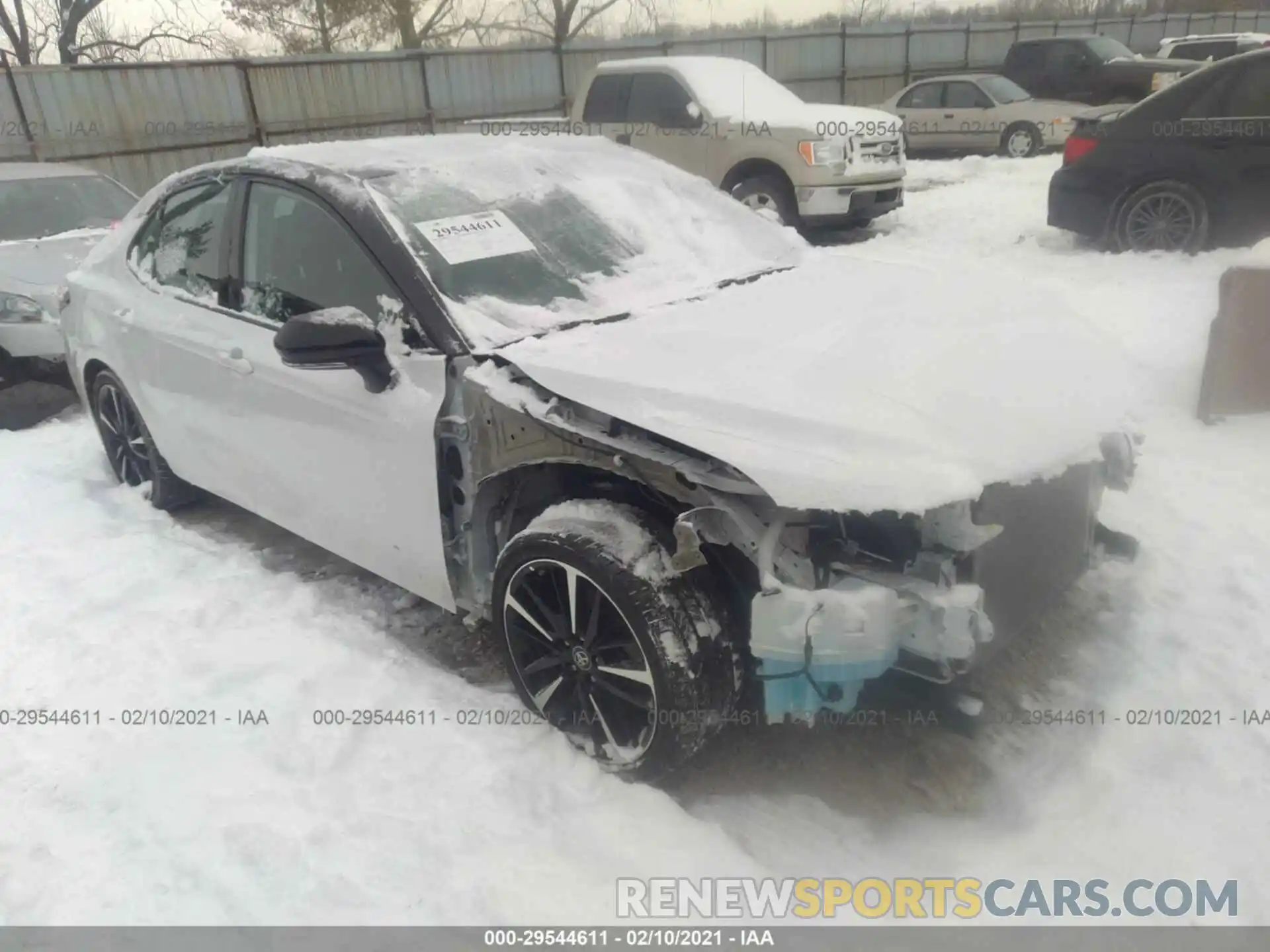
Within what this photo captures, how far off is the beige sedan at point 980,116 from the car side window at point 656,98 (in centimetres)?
693

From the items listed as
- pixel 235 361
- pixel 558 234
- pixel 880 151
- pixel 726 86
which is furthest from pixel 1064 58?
pixel 235 361

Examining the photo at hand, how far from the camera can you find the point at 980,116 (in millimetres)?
14586

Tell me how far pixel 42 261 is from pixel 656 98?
621 cm

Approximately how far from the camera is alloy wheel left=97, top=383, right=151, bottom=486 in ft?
14.6

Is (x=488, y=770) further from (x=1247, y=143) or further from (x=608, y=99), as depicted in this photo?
(x=608, y=99)

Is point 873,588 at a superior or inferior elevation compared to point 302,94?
inferior

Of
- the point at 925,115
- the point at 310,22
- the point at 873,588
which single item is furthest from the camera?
the point at 310,22

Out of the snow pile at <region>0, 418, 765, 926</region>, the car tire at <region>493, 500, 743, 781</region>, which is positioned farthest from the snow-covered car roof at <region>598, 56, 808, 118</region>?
the car tire at <region>493, 500, 743, 781</region>

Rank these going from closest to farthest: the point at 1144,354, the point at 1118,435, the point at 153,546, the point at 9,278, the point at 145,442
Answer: the point at 1118,435, the point at 153,546, the point at 145,442, the point at 1144,354, the point at 9,278

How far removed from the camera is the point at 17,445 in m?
5.51

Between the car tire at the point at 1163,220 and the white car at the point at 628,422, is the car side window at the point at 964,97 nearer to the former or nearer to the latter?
the car tire at the point at 1163,220

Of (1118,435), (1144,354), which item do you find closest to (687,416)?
(1118,435)

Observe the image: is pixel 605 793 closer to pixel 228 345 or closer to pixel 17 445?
pixel 228 345

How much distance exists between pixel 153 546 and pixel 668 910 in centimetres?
296
